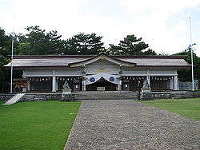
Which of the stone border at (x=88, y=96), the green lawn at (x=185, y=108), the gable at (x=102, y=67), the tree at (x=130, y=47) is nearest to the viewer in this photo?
the green lawn at (x=185, y=108)

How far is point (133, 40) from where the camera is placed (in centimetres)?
5547

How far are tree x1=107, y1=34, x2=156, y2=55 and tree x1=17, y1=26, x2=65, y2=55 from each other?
979 cm

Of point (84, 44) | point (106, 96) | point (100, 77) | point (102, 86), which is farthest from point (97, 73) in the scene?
point (84, 44)

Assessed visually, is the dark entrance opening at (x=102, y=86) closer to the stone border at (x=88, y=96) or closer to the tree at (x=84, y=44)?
the stone border at (x=88, y=96)

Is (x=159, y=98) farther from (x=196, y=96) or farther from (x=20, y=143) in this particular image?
(x=20, y=143)

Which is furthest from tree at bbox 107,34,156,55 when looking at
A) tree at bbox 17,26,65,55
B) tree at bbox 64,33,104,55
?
tree at bbox 17,26,65,55

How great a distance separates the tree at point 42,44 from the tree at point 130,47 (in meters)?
9.79

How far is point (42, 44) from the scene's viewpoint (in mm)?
55812

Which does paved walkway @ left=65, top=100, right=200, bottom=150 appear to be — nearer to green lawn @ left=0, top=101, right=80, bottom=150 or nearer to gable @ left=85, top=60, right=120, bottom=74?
green lawn @ left=0, top=101, right=80, bottom=150

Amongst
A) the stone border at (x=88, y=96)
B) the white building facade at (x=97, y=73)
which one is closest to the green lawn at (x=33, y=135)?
the stone border at (x=88, y=96)

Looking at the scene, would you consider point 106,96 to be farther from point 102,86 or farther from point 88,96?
point 102,86

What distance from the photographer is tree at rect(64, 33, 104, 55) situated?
2142 inches

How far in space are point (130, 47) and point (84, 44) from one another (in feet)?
28.3

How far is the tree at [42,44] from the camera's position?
5544 cm
